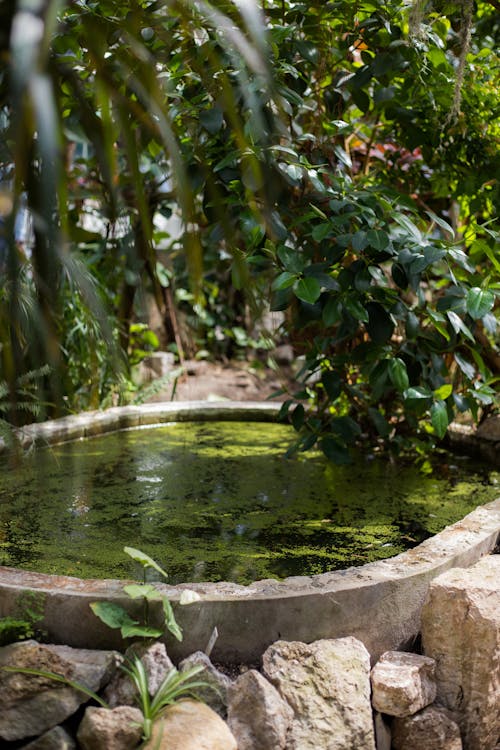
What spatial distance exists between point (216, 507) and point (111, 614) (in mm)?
1150

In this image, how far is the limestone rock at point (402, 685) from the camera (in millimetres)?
1872

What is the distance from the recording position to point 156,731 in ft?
5.40

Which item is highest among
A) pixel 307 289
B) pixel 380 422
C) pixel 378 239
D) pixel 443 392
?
pixel 378 239

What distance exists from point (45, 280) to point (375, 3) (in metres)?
2.57

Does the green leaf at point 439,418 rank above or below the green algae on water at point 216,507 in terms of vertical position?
above

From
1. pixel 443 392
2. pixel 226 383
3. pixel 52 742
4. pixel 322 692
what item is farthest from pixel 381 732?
pixel 226 383

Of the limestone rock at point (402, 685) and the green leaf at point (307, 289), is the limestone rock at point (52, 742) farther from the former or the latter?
the green leaf at point (307, 289)

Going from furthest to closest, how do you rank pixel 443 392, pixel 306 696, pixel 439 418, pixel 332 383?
pixel 332 383, pixel 443 392, pixel 439 418, pixel 306 696

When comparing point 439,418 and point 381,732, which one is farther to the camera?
point 439,418

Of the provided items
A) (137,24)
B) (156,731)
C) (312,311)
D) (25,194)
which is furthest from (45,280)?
(312,311)

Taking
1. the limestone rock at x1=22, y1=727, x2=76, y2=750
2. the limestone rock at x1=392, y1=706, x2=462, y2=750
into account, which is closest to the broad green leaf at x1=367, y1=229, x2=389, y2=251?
the limestone rock at x1=392, y1=706, x2=462, y2=750

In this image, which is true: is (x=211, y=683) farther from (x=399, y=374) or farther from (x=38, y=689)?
(x=399, y=374)

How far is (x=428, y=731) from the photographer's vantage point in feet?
6.25

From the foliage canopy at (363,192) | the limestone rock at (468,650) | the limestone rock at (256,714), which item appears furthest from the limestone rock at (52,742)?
the limestone rock at (468,650)
